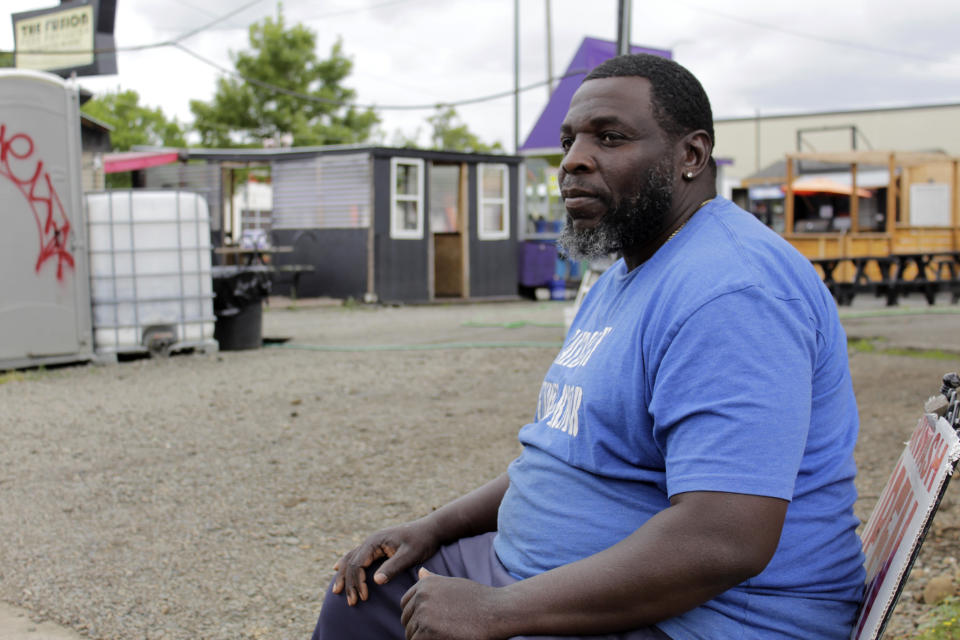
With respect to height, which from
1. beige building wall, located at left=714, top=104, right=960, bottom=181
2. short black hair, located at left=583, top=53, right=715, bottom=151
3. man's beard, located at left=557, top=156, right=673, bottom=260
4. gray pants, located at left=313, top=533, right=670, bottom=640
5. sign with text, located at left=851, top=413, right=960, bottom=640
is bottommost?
gray pants, located at left=313, top=533, right=670, bottom=640

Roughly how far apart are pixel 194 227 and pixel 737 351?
8.05 meters

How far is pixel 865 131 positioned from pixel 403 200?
4090 centimetres

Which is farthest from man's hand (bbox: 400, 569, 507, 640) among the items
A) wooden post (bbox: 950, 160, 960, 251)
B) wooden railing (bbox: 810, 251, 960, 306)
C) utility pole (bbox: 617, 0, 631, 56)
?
wooden post (bbox: 950, 160, 960, 251)

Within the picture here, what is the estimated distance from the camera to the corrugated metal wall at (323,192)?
16234mm

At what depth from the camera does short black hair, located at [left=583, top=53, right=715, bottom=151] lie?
1.65 metres

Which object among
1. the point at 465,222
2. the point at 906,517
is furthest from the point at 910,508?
the point at 465,222

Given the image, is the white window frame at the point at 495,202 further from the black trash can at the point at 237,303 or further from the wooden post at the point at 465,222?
the black trash can at the point at 237,303

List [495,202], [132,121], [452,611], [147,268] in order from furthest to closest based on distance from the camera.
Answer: [132,121] < [495,202] < [147,268] < [452,611]

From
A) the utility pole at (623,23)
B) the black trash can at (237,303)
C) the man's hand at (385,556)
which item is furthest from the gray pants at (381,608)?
the utility pole at (623,23)

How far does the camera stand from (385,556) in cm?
198

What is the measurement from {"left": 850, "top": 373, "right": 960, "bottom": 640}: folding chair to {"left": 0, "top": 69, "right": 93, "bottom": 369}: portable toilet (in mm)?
7659

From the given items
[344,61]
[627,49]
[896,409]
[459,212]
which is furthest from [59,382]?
→ [344,61]

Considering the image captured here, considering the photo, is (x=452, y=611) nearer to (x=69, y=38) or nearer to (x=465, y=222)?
(x=69, y=38)

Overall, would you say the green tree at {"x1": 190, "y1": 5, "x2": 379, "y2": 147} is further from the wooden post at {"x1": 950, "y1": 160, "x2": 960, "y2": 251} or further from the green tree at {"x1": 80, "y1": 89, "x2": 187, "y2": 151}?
the wooden post at {"x1": 950, "y1": 160, "x2": 960, "y2": 251}
